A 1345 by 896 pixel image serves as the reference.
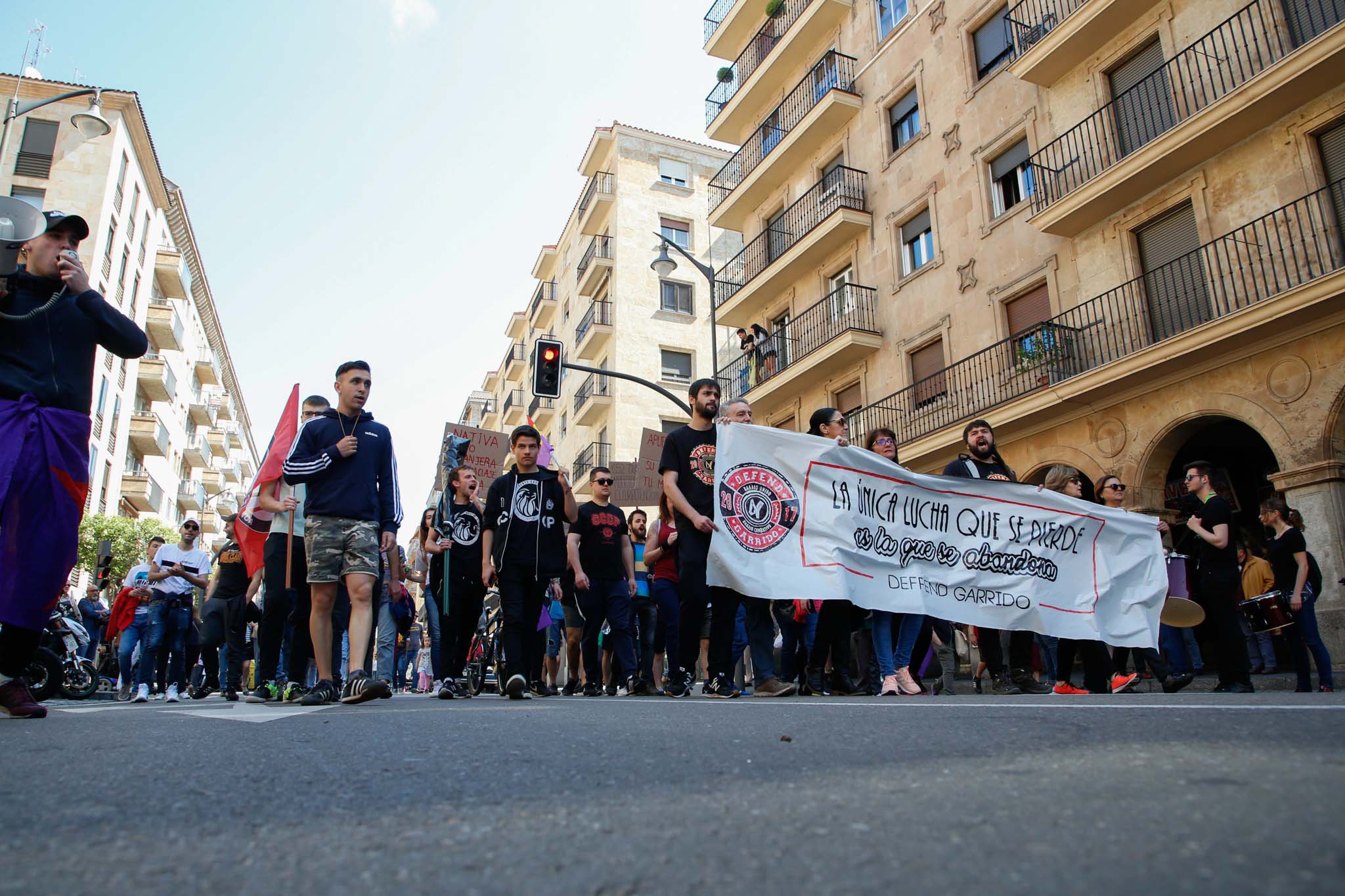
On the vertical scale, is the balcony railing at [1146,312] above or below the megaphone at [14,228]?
above

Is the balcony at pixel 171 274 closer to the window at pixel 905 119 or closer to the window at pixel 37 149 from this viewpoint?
the window at pixel 37 149

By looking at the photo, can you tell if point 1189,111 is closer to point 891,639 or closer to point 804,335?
point 804,335

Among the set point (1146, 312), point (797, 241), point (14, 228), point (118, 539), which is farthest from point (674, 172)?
point (14, 228)

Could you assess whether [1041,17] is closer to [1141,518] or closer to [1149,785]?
[1141,518]

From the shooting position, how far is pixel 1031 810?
1.50 m

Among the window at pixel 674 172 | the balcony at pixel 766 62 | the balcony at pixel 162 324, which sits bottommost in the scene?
the balcony at pixel 766 62

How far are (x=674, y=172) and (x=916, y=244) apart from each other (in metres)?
21.9

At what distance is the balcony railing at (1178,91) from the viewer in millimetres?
13352

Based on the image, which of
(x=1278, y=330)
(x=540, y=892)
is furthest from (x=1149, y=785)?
(x=1278, y=330)

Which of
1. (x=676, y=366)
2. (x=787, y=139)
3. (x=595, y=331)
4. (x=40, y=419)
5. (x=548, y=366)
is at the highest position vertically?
(x=595, y=331)

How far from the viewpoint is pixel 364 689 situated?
16.6ft

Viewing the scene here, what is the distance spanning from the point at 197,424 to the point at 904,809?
67983 mm

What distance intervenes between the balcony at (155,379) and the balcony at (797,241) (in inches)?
1250

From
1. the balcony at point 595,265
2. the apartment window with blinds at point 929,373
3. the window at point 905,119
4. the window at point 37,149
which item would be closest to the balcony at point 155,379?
the window at point 37,149
